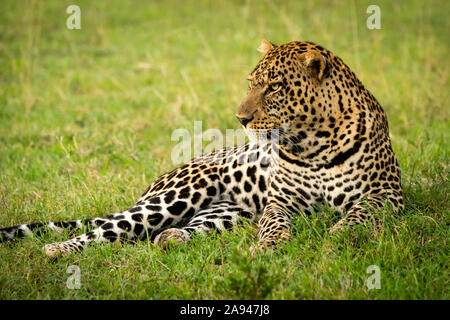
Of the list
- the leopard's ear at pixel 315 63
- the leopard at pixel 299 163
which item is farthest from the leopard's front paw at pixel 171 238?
the leopard's ear at pixel 315 63

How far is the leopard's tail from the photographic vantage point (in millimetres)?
5598

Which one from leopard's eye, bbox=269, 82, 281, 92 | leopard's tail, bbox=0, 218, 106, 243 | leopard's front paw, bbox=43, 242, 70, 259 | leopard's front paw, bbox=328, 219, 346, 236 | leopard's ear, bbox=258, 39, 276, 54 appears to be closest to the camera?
leopard's front paw, bbox=328, 219, 346, 236

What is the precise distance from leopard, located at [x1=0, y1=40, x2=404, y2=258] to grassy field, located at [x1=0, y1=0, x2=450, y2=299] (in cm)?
21

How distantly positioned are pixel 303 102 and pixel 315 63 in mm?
374

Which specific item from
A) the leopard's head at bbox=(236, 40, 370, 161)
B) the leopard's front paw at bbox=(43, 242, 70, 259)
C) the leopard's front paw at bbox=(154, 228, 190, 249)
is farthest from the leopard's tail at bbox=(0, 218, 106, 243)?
the leopard's head at bbox=(236, 40, 370, 161)

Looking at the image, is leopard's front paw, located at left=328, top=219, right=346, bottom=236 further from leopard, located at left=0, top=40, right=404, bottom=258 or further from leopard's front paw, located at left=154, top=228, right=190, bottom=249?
leopard's front paw, located at left=154, top=228, right=190, bottom=249

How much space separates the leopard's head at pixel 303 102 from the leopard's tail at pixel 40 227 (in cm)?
195

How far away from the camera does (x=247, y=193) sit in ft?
20.7

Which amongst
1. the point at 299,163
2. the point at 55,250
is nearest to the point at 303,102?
Result: the point at 299,163

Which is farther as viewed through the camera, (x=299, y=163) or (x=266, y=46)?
(x=266, y=46)

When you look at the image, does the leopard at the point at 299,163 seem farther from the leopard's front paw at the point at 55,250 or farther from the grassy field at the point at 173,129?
the grassy field at the point at 173,129

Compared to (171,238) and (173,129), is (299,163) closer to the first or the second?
(171,238)

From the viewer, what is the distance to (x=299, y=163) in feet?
18.5
